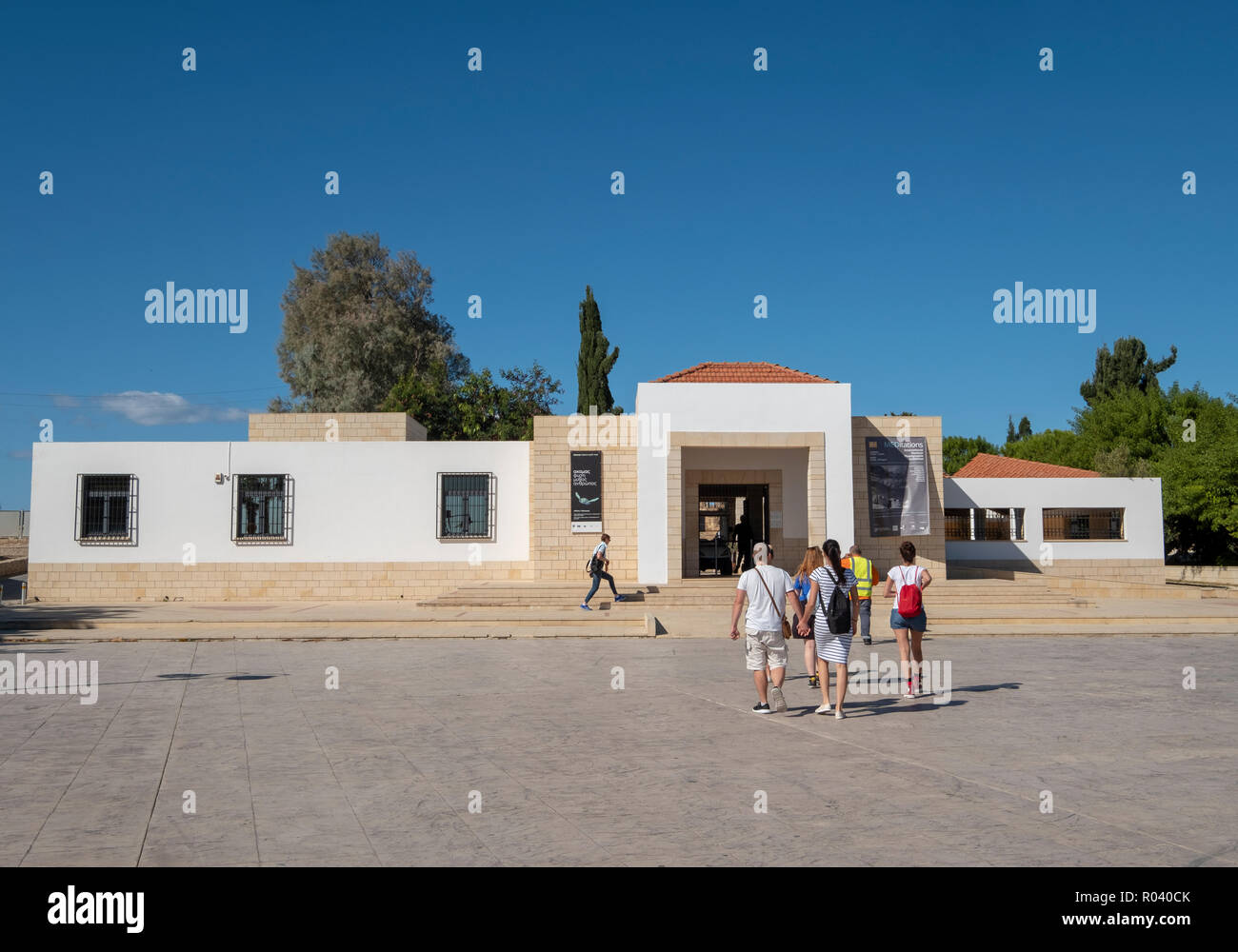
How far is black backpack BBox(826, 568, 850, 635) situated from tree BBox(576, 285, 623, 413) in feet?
122

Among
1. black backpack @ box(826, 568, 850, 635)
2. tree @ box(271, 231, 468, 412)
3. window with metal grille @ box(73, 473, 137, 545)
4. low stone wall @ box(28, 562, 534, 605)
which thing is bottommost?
low stone wall @ box(28, 562, 534, 605)

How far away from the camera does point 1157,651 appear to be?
48.8ft

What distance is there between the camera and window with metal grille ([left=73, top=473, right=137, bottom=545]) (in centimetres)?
2539

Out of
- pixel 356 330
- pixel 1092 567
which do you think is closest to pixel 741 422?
pixel 1092 567

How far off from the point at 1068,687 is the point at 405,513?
1815 cm

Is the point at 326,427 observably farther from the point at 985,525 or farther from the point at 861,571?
the point at 985,525

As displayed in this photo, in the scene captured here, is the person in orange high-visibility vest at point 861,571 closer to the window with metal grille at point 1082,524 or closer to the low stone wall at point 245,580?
the low stone wall at point 245,580

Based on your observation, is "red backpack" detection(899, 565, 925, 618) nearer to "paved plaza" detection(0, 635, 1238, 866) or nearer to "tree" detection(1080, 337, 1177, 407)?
"paved plaza" detection(0, 635, 1238, 866)

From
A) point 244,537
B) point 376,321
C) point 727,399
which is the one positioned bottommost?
point 244,537

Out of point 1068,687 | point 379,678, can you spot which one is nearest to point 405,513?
point 379,678

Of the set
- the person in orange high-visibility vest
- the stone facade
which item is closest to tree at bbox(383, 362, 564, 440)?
the stone facade

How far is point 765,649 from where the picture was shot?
30.9ft

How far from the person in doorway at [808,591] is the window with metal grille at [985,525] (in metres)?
23.7
